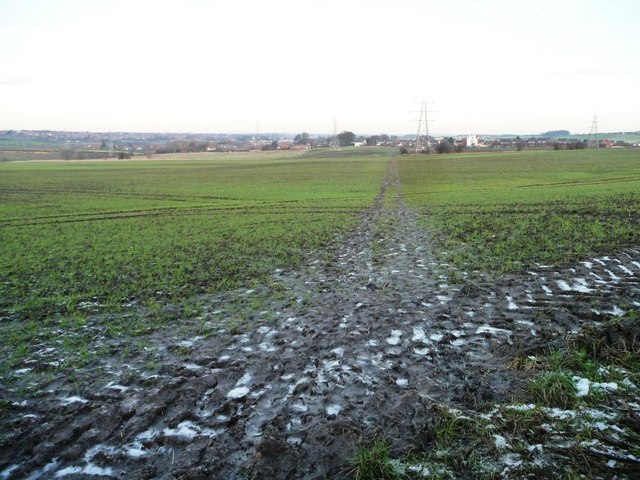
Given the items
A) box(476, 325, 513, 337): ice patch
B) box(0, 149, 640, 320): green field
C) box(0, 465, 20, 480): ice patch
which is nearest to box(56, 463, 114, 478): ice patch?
box(0, 465, 20, 480): ice patch

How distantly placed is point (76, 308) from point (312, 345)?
658cm

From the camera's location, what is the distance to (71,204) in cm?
3684

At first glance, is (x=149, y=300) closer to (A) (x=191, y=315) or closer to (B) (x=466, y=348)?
(A) (x=191, y=315)

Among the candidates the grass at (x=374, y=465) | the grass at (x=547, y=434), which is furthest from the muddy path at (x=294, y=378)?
the grass at (x=547, y=434)

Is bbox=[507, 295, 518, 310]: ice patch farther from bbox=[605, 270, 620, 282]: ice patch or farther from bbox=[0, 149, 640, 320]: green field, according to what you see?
bbox=[605, 270, 620, 282]: ice patch

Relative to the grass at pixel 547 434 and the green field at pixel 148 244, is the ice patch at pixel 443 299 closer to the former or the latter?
the grass at pixel 547 434

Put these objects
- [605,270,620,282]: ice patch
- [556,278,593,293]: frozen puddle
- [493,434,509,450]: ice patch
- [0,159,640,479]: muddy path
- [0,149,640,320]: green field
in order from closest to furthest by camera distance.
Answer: [493,434,509,450]: ice patch, [0,159,640,479]: muddy path, [556,278,593,293]: frozen puddle, [605,270,620,282]: ice patch, [0,149,640,320]: green field

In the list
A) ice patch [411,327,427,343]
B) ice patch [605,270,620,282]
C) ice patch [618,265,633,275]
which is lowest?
ice patch [411,327,427,343]

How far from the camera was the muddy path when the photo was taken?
17.4 feet

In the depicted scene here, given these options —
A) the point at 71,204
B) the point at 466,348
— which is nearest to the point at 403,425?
the point at 466,348

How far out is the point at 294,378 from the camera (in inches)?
276

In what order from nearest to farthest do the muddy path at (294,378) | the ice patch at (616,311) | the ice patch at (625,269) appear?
the muddy path at (294,378)
the ice patch at (616,311)
the ice patch at (625,269)

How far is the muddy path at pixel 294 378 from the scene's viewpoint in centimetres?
530

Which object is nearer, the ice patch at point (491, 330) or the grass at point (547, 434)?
the grass at point (547, 434)
